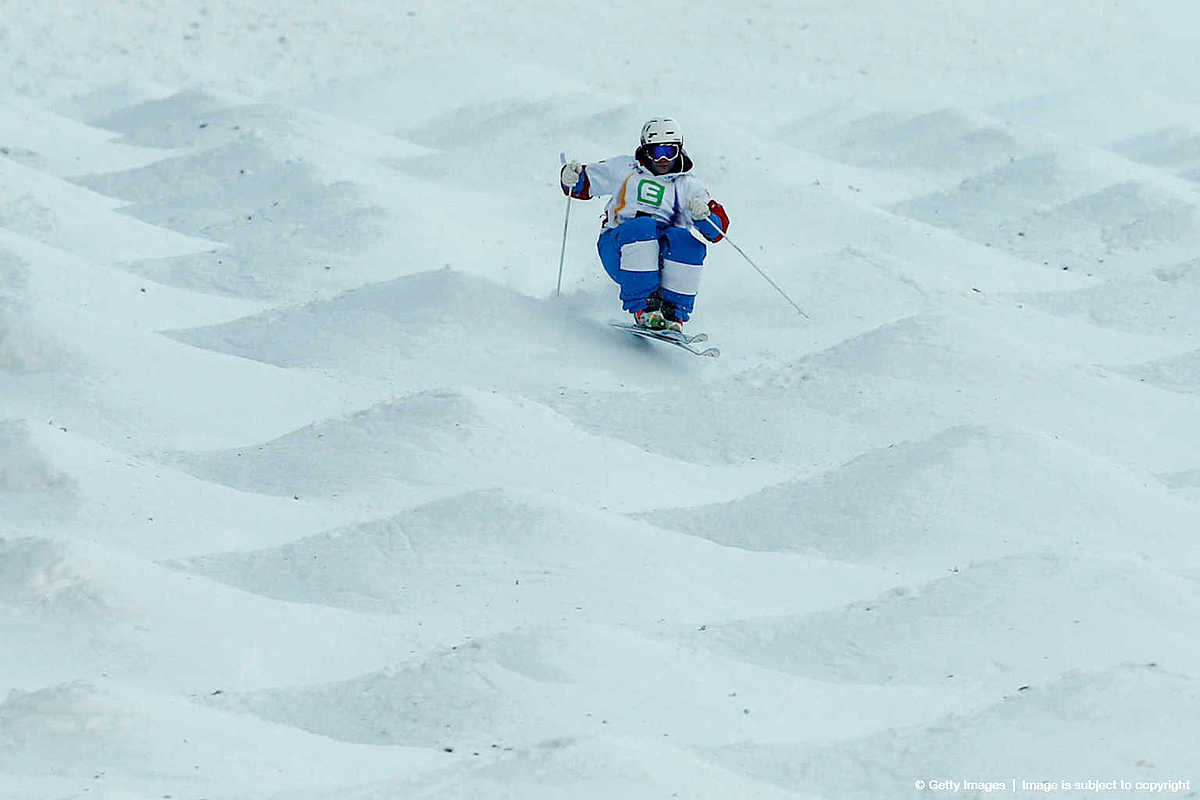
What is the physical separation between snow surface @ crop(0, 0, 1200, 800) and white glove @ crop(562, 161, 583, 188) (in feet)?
1.66

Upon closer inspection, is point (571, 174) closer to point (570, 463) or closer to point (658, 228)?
point (658, 228)

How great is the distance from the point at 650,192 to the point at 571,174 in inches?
14.6

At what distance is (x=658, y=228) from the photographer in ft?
25.2

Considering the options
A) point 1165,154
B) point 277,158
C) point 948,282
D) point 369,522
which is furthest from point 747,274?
point 1165,154

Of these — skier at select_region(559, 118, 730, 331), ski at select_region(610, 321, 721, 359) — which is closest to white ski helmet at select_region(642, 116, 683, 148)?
skier at select_region(559, 118, 730, 331)

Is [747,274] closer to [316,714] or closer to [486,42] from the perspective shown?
[316,714]

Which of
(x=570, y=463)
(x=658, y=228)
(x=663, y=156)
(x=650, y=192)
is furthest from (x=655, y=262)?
(x=570, y=463)

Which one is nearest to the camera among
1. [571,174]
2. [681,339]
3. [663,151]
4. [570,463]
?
[570,463]

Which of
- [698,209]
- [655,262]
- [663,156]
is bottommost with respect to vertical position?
[655,262]

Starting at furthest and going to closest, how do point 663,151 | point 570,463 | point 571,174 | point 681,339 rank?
1. point 571,174
2. point 663,151
3. point 681,339
4. point 570,463

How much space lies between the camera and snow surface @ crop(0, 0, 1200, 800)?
4.31 m

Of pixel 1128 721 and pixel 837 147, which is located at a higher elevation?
pixel 1128 721

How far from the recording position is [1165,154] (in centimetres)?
1169

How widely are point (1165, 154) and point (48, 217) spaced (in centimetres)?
668
